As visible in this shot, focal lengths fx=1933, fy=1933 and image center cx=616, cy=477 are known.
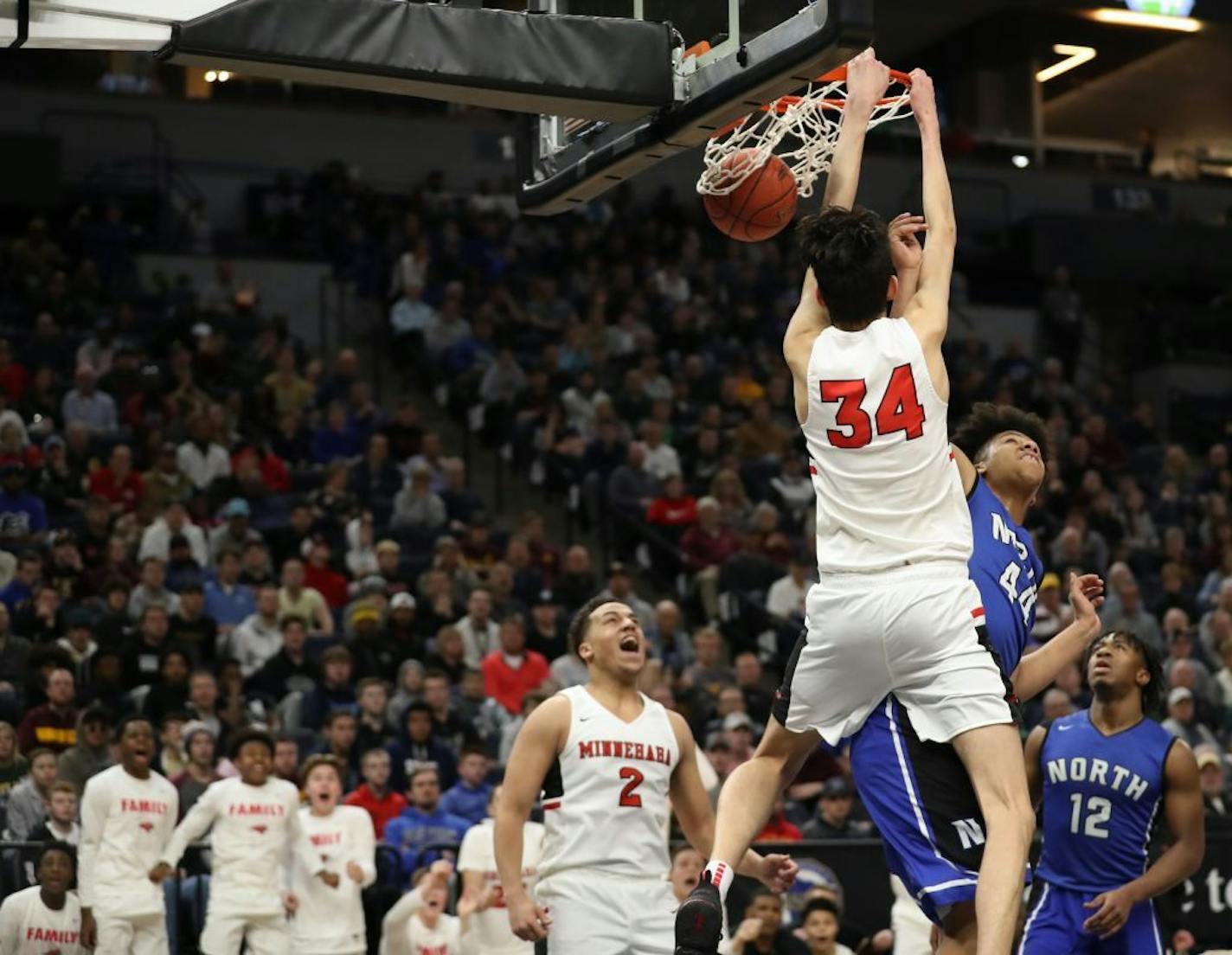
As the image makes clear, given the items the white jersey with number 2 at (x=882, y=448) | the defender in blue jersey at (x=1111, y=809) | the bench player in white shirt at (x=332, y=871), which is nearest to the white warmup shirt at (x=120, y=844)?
the bench player in white shirt at (x=332, y=871)

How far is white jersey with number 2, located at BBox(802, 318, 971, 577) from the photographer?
18.0 ft

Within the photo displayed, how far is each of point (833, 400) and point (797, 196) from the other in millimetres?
1410

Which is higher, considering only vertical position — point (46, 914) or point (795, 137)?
point (795, 137)

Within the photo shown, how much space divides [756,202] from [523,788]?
2298 millimetres

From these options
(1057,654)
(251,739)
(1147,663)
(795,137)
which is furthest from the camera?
(251,739)

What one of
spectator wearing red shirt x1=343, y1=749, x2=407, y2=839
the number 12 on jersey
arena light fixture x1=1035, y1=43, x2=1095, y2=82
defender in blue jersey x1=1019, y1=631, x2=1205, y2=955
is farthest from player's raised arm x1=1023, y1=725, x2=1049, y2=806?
arena light fixture x1=1035, y1=43, x2=1095, y2=82

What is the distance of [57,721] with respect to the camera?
12586 mm

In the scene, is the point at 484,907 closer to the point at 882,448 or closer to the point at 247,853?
the point at 247,853

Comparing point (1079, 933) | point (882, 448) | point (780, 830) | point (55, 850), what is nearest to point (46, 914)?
point (55, 850)

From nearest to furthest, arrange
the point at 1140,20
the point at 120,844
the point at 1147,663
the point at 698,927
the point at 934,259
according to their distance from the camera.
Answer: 1. the point at 698,927
2. the point at 934,259
3. the point at 1147,663
4. the point at 120,844
5. the point at 1140,20

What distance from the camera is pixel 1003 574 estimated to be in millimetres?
5980

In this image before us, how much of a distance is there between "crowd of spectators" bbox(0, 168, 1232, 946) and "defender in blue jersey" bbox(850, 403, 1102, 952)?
620cm

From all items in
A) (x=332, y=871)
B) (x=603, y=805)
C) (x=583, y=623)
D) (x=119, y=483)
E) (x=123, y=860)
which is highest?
(x=119, y=483)

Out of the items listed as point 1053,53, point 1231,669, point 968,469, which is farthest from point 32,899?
point 1053,53
